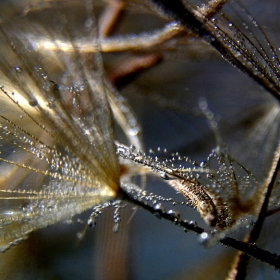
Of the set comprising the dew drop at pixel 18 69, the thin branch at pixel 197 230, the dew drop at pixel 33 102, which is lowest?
the thin branch at pixel 197 230

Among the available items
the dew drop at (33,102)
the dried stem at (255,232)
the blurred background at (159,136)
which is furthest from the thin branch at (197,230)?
the blurred background at (159,136)

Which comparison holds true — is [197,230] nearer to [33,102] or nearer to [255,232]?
A: [255,232]

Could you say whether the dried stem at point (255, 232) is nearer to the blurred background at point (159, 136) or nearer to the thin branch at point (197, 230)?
the thin branch at point (197, 230)

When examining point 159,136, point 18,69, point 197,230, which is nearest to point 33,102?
point 18,69

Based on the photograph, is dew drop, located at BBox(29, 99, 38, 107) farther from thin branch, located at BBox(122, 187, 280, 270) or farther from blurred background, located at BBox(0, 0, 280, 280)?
blurred background, located at BBox(0, 0, 280, 280)

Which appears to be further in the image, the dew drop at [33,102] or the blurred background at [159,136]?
the blurred background at [159,136]

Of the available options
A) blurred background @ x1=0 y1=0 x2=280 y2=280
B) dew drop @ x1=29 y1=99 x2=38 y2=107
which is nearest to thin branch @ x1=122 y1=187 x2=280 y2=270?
dew drop @ x1=29 y1=99 x2=38 y2=107

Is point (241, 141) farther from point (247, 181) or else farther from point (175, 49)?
Result: point (247, 181)

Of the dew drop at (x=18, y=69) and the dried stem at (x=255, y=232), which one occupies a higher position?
the dew drop at (x=18, y=69)

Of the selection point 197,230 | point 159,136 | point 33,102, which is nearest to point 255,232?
point 197,230

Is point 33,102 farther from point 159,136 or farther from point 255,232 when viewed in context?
point 159,136

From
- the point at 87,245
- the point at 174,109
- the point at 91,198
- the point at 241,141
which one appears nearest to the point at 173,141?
the point at 174,109

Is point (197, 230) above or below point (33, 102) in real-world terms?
below

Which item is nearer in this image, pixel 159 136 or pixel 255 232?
pixel 255 232
